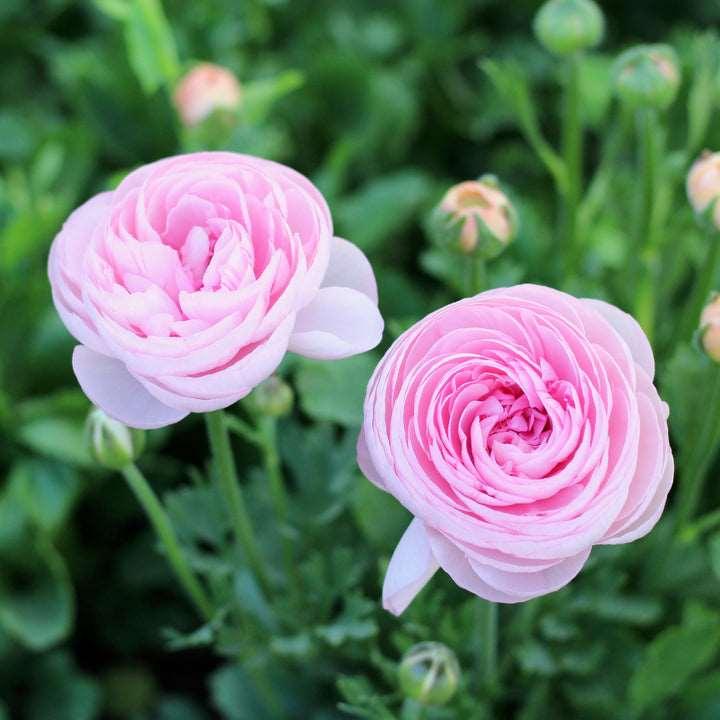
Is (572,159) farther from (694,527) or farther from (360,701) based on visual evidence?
(360,701)

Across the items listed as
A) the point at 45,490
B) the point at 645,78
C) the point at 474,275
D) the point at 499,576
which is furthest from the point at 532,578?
the point at 45,490

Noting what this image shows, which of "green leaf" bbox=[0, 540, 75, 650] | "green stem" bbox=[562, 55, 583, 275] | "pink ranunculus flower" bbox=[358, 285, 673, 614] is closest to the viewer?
"pink ranunculus flower" bbox=[358, 285, 673, 614]

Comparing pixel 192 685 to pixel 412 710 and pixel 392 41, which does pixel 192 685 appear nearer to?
pixel 412 710

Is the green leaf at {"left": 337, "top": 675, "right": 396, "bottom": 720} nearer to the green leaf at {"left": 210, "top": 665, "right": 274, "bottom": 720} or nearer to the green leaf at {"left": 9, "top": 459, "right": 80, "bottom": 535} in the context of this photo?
the green leaf at {"left": 210, "top": 665, "right": 274, "bottom": 720}

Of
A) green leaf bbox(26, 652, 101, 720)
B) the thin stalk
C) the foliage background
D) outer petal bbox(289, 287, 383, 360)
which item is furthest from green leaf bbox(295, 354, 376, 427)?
green leaf bbox(26, 652, 101, 720)

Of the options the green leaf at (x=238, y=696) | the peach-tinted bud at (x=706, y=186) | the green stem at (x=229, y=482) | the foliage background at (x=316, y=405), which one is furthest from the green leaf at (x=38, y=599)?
the peach-tinted bud at (x=706, y=186)

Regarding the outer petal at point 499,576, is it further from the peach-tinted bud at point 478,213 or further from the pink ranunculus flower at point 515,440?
the peach-tinted bud at point 478,213
